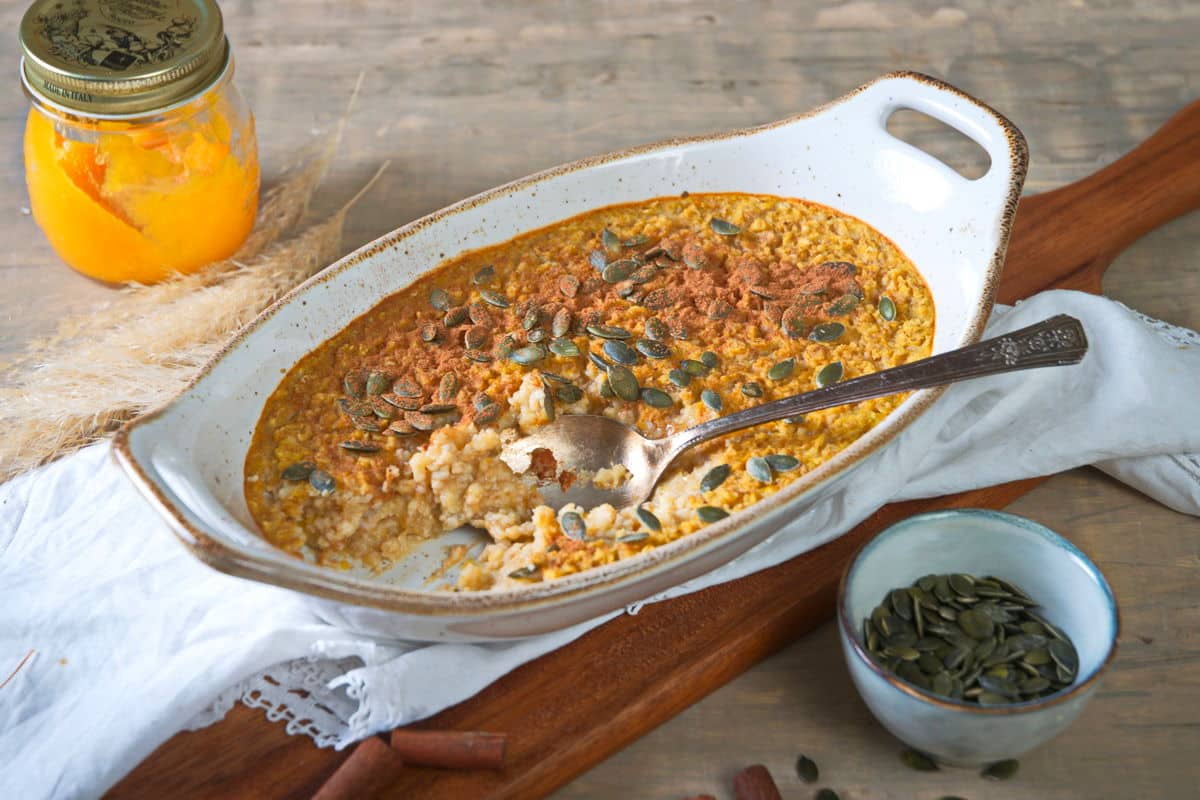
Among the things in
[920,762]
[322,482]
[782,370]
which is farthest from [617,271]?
Result: [920,762]

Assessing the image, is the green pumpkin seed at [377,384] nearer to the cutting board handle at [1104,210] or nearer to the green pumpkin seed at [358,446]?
the green pumpkin seed at [358,446]

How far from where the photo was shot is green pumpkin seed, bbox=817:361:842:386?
7.97 ft

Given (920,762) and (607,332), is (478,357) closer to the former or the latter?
(607,332)

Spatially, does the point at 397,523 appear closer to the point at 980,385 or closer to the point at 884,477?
the point at 884,477

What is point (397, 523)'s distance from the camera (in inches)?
95.3

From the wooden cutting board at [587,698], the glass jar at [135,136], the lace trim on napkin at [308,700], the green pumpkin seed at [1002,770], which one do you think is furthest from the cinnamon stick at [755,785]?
the glass jar at [135,136]

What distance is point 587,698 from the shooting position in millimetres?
2211

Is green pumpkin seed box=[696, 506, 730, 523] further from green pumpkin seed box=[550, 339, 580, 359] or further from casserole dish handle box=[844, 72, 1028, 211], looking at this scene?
casserole dish handle box=[844, 72, 1028, 211]

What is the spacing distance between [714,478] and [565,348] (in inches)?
16.8

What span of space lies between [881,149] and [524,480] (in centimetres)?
101

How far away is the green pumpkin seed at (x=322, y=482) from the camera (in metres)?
2.32

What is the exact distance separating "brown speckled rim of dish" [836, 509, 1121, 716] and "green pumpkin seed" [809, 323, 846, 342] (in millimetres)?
421

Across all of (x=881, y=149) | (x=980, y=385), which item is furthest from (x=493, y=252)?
(x=980, y=385)

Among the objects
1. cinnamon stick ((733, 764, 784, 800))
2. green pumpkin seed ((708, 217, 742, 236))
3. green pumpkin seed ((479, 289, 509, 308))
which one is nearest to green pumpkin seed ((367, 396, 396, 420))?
green pumpkin seed ((479, 289, 509, 308))
